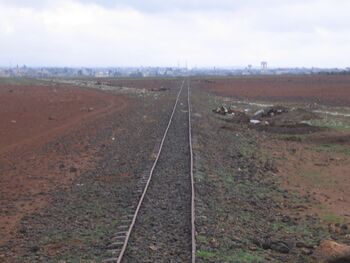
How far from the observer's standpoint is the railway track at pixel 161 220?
28.7 feet

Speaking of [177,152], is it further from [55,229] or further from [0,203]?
[55,229]

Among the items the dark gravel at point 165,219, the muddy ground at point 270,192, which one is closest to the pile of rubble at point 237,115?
the muddy ground at point 270,192

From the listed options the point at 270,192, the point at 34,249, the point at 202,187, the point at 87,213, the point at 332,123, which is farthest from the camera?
the point at 332,123

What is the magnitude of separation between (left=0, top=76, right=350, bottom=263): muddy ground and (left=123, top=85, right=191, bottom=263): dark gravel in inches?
13.4

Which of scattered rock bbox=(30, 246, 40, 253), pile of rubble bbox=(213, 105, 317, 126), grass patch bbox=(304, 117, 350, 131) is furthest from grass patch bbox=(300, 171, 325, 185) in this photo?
pile of rubble bbox=(213, 105, 317, 126)

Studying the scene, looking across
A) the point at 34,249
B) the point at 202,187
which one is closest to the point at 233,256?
the point at 34,249

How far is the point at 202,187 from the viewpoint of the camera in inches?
541

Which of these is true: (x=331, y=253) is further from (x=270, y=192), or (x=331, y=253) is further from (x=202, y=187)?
(x=270, y=192)

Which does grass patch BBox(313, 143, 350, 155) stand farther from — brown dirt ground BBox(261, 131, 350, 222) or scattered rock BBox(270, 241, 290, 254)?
scattered rock BBox(270, 241, 290, 254)

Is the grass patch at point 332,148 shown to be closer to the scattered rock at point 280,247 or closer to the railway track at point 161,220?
the railway track at point 161,220

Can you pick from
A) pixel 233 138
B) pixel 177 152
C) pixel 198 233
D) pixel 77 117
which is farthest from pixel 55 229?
pixel 77 117

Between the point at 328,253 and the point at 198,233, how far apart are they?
2.38 metres

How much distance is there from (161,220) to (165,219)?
107 mm

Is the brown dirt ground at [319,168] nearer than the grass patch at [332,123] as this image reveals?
Yes
